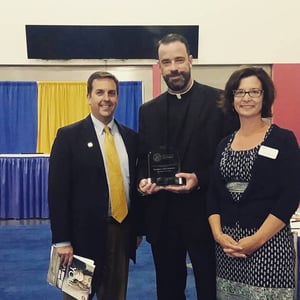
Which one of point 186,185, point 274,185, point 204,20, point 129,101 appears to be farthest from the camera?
point 129,101

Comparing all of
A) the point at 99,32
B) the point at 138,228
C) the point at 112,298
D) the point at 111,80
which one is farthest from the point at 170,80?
the point at 99,32

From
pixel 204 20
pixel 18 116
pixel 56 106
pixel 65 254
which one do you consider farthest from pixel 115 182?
pixel 204 20

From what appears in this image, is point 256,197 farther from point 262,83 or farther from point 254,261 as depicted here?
point 262,83

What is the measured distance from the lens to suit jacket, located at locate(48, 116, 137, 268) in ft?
7.47

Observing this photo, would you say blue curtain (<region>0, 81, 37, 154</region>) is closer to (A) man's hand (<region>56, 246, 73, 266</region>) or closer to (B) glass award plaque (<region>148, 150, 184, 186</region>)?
(A) man's hand (<region>56, 246, 73, 266</region>)

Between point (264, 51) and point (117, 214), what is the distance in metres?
6.50

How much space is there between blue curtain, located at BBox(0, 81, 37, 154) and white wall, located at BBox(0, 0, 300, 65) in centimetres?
50

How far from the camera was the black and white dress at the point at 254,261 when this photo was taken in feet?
6.19

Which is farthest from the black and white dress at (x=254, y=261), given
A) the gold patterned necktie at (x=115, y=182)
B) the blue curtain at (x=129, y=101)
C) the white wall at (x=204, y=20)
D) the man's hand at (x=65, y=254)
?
the white wall at (x=204, y=20)

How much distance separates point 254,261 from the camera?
6.26ft

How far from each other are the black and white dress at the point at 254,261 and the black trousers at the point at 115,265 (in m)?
0.67

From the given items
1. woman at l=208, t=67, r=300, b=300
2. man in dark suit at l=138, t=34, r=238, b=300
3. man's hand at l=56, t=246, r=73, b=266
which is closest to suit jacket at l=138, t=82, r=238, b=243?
man in dark suit at l=138, t=34, r=238, b=300

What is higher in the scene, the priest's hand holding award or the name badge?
the name badge

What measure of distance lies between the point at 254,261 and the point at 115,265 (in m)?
0.87
